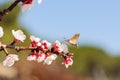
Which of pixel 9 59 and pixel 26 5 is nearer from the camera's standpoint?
pixel 26 5

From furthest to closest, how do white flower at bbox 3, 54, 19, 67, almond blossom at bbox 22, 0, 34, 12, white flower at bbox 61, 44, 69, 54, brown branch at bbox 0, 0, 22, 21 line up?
white flower at bbox 61, 44, 69, 54 → white flower at bbox 3, 54, 19, 67 → almond blossom at bbox 22, 0, 34, 12 → brown branch at bbox 0, 0, 22, 21

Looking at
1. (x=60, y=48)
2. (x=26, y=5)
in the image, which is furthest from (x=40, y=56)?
(x=26, y=5)

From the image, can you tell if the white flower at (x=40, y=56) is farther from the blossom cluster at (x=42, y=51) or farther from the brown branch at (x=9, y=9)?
the brown branch at (x=9, y=9)

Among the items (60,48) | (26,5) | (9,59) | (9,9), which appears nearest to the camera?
(9,9)

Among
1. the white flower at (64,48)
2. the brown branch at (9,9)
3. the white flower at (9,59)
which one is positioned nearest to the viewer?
the brown branch at (9,9)

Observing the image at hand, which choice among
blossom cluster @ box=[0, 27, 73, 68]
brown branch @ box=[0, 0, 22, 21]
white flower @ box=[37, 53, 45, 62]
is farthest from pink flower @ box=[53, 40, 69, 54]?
brown branch @ box=[0, 0, 22, 21]

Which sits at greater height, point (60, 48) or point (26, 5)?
point (26, 5)

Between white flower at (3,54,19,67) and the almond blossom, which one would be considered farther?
white flower at (3,54,19,67)

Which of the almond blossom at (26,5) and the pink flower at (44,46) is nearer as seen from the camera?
the almond blossom at (26,5)

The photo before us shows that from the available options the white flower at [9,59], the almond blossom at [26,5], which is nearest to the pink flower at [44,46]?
the white flower at [9,59]

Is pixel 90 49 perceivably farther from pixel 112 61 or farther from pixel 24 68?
pixel 24 68

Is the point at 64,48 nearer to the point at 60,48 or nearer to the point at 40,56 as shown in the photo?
the point at 60,48

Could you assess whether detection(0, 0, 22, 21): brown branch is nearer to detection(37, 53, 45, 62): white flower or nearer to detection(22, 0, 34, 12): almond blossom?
detection(22, 0, 34, 12): almond blossom
